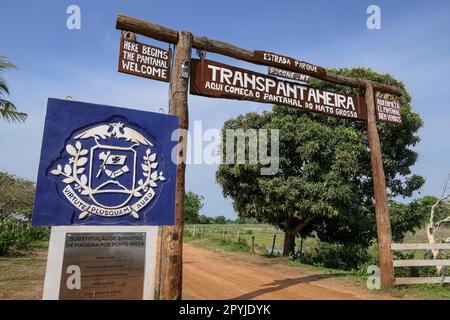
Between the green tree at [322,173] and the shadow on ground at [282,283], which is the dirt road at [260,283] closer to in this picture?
the shadow on ground at [282,283]

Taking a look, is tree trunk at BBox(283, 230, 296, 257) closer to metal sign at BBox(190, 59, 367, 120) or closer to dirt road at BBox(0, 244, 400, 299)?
dirt road at BBox(0, 244, 400, 299)

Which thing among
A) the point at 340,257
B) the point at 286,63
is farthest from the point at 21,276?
the point at 340,257

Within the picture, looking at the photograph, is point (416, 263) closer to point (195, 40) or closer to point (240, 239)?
point (195, 40)

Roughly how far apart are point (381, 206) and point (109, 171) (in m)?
7.41

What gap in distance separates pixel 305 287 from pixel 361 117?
4732mm

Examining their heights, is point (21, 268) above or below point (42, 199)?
below

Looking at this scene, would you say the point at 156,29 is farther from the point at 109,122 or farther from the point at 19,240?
the point at 19,240

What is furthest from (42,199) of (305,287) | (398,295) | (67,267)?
(398,295)

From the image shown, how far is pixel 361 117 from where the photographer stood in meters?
9.34

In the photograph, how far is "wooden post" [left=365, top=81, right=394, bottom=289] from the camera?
27.9 ft

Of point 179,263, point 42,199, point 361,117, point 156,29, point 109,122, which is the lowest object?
point 179,263

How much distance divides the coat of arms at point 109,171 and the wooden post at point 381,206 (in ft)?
21.8
